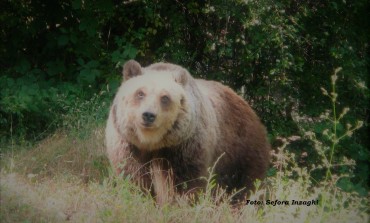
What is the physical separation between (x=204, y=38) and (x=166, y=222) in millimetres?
4847

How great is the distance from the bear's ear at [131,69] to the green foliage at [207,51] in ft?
6.87

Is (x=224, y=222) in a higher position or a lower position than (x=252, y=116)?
lower

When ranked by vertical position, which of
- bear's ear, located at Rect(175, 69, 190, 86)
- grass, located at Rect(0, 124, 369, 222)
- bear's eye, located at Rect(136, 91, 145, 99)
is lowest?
grass, located at Rect(0, 124, 369, 222)

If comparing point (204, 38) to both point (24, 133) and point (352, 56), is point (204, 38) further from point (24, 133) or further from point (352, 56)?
point (24, 133)

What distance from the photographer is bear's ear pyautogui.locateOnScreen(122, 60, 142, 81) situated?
544cm

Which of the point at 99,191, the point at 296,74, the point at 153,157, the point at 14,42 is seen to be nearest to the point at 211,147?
the point at 153,157

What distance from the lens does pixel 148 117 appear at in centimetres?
496

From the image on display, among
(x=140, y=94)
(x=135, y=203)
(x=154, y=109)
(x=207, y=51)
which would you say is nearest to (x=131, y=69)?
(x=140, y=94)

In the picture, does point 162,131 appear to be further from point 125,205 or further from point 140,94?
point 125,205

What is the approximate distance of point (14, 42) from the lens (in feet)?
27.5

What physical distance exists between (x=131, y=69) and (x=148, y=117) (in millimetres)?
693

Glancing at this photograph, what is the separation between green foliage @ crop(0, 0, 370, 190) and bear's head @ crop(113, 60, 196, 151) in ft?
7.47

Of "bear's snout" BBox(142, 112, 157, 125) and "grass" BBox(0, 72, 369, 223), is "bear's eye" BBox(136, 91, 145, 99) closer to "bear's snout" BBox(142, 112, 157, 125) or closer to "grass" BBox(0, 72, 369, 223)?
"bear's snout" BBox(142, 112, 157, 125)

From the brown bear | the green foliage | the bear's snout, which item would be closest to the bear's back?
the brown bear
